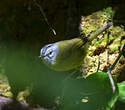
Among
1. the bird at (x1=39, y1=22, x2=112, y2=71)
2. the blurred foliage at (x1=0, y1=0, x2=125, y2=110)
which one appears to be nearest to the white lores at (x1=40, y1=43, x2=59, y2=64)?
the bird at (x1=39, y1=22, x2=112, y2=71)

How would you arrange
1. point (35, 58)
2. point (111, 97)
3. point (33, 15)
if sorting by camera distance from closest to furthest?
point (111, 97), point (35, 58), point (33, 15)

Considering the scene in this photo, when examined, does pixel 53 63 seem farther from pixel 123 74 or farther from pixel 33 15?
pixel 33 15

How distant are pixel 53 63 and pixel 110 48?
1.36ft

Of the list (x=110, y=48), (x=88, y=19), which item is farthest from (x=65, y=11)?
(x=110, y=48)

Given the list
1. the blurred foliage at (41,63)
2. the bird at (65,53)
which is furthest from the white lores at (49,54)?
the blurred foliage at (41,63)

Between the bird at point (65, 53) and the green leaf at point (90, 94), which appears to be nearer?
the green leaf at point (90, 94)

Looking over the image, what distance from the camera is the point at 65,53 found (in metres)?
1.15

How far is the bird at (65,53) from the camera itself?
111cm

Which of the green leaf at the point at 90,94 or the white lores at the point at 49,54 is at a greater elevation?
the white lores at the point at 49,54

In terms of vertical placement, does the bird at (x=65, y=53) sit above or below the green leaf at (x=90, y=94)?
above

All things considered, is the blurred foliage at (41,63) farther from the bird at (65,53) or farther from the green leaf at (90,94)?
the bird at (65,53)

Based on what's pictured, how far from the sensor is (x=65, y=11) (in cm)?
200

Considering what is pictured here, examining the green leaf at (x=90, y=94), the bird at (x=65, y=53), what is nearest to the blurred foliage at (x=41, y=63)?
the green leaf at (x=90, y=94)

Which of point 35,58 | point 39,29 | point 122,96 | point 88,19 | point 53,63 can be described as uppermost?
point 39,29
